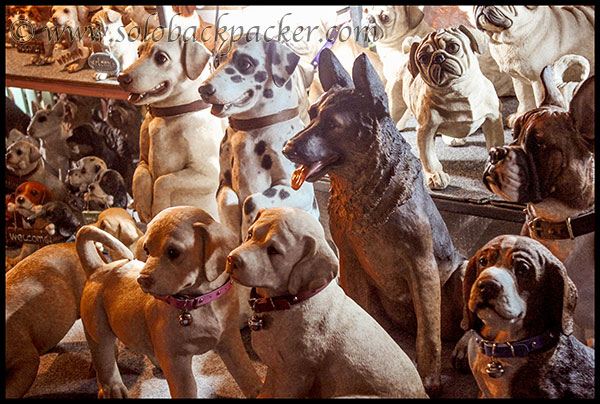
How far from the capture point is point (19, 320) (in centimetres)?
198

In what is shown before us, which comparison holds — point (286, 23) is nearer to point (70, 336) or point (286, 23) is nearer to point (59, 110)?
point (70, 336)

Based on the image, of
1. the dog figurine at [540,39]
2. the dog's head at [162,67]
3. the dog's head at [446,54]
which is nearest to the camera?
the dog's head at [446,54]

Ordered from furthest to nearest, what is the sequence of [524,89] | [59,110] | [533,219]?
[59,110], [524,89], [533,219]

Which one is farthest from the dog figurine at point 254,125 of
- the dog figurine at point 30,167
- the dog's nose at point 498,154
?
the dog figurine at point 30,167

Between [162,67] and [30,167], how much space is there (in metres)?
1.32

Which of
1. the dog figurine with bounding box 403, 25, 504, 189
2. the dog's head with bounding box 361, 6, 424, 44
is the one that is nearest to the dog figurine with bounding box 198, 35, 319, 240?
the dog figurine with bounding box 403, 25, 504, 189

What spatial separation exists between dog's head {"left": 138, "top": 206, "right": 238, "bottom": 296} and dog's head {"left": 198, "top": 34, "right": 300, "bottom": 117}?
18.6 inches

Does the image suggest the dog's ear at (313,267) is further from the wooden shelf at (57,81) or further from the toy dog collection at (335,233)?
the wooden shelf at (57,81)

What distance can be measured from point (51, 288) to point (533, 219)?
5.13 feet

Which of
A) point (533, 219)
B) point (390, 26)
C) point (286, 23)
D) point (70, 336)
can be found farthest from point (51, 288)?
point (390, 26)

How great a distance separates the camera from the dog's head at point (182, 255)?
5.10 feet

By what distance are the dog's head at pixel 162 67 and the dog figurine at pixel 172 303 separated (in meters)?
0.54

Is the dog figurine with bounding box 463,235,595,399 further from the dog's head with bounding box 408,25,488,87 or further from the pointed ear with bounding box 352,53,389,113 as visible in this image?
the dog's head with bounding box 408,25,488,87

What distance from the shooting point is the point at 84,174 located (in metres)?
2.98
